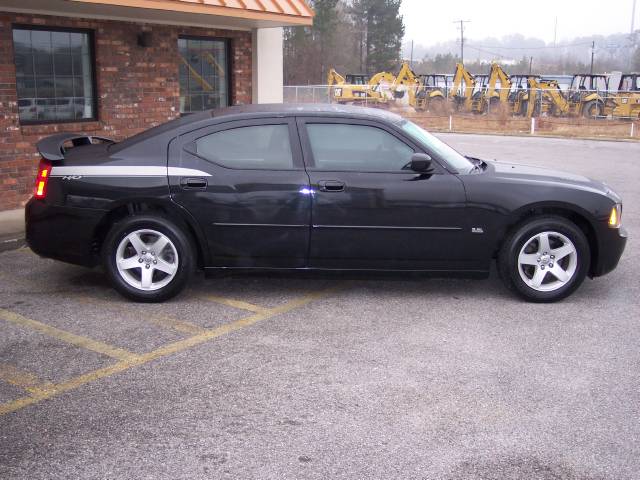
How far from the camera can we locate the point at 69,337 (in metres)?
5.03

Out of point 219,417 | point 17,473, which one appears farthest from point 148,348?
point 17,473

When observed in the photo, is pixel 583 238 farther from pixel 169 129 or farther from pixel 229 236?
pixel 169 129

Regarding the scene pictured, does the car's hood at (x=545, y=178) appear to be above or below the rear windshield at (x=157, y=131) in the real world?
below

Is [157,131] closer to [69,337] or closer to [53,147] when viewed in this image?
[53,147]

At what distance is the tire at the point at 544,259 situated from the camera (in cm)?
582

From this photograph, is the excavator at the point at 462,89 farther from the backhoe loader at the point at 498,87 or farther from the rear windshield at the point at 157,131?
the rear windshield at the point at 157,131

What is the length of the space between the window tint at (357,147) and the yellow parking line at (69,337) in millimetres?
2171

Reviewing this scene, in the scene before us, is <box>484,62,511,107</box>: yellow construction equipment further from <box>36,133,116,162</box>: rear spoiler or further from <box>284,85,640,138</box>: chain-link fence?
<box>36,133,116,162</box>: rear spoiler

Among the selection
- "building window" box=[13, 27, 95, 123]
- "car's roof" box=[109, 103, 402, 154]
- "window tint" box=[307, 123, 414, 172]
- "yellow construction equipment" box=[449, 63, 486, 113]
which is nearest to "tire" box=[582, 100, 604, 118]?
"yellow construction equipment" box=[449, 63, 486, 113]

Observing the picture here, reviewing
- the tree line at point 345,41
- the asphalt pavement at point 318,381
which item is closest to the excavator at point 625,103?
the asphalt pavement at point 318,381

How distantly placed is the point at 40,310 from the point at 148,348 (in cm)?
133

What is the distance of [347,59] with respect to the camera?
73.1 meters

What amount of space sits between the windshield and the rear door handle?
5.54ft

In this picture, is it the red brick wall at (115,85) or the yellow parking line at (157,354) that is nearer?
the yellow parking line at (157,354)
